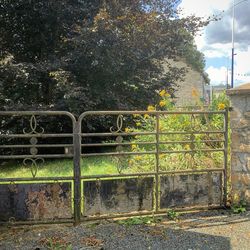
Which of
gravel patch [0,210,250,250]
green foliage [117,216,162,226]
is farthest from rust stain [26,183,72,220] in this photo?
green foliage [117,216,162,226]

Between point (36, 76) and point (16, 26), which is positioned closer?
point (36, 76)

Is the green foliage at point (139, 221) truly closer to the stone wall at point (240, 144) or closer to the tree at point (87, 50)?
the stone wall at point (240, 144)

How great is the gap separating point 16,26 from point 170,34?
4372 mm

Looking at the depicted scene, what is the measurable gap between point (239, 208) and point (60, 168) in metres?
4.10

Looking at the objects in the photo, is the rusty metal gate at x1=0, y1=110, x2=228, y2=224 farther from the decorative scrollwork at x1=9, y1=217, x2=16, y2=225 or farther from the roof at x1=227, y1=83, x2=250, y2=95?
the roof at x1=227, y1=83, x2=250, y2=95

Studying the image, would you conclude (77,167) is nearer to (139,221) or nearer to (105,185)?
(105,185)

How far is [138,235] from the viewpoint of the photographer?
4.15m

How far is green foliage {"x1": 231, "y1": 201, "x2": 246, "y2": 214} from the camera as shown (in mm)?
4890

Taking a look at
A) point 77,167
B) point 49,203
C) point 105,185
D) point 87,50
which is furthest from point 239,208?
point 87,50

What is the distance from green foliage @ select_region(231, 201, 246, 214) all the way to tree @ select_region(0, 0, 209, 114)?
5.00 metres

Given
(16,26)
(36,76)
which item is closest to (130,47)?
(36,76)

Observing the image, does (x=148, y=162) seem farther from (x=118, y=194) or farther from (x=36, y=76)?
(x=36, y=76)

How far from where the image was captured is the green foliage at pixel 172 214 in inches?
186

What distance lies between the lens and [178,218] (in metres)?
4.72
